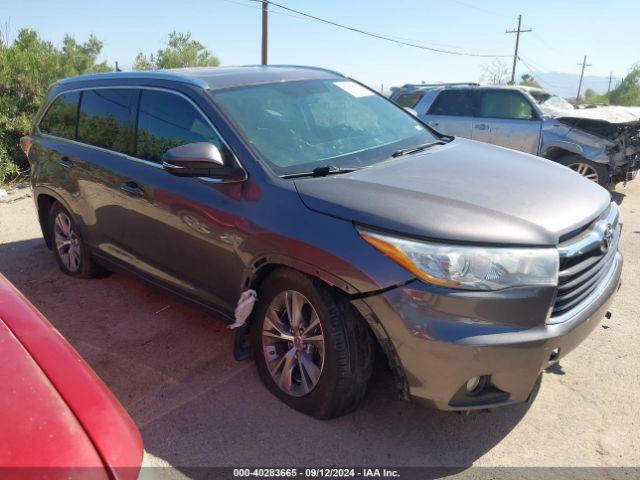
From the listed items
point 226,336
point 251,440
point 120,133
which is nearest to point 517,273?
point 251,440

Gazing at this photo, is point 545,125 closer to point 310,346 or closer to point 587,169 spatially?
point 587,169

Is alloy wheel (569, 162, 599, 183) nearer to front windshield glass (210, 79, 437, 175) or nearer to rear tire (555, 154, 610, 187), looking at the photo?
rear tire (555, 154, 610, 187)

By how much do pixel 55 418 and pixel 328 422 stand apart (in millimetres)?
1702

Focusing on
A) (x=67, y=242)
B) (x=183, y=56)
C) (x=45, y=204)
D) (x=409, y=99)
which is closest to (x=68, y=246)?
(x=67, y=242)

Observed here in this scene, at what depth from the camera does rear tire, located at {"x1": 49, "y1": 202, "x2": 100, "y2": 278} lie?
4.62 metres

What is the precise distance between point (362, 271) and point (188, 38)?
1675 inches

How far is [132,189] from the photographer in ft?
12.0

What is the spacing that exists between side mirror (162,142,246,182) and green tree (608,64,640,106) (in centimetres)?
4776

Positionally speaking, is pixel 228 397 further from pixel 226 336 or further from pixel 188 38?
pixel 188 38

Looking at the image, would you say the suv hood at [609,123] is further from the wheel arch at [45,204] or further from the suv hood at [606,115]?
the wheel arch at [45,204]

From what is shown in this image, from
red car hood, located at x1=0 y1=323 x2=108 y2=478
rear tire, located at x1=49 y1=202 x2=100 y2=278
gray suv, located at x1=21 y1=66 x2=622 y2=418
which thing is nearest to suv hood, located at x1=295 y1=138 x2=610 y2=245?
gray suv, located at x1=21 y1=66 x2=622 y2=418

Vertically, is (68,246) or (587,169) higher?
(587,169)

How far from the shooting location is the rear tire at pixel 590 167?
779 cm

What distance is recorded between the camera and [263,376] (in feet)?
10.3
